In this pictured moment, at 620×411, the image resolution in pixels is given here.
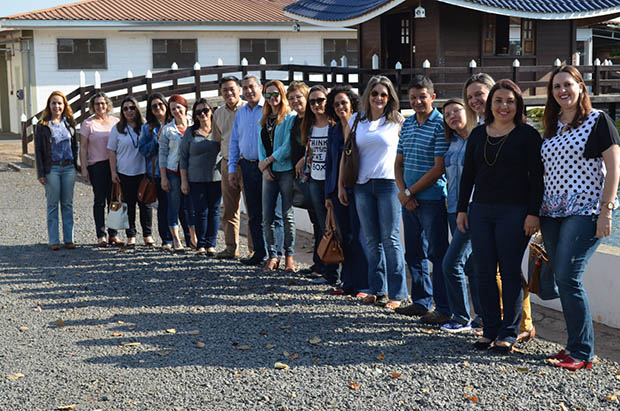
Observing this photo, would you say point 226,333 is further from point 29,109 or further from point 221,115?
point 29,109

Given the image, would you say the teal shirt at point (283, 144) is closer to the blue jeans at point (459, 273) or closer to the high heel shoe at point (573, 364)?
the blue jeans at point (459, 273)

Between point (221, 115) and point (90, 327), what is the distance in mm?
3471

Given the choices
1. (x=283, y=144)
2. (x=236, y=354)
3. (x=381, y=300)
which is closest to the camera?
(x=236, y=354)

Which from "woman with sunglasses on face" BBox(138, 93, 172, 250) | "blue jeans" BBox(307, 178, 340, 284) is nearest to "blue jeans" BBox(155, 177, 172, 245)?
"woman with sunglasses on face" BBox(138, 93, 172, 250)

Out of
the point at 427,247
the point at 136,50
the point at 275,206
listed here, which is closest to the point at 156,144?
the point at 275,206

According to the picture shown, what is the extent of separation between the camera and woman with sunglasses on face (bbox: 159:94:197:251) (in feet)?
31.4

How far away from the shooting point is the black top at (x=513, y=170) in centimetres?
542

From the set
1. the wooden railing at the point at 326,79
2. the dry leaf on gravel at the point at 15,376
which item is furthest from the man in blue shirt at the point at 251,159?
the wooden railing at the point at 326,79

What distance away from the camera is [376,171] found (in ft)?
22.8

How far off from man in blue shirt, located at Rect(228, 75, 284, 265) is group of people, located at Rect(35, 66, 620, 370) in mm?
17

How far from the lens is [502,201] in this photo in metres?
5.52

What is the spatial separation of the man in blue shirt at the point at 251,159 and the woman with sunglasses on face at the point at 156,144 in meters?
1.32

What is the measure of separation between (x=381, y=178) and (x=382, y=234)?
0.50m

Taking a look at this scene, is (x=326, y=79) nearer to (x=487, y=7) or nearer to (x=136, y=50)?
(x=487, y=7)
